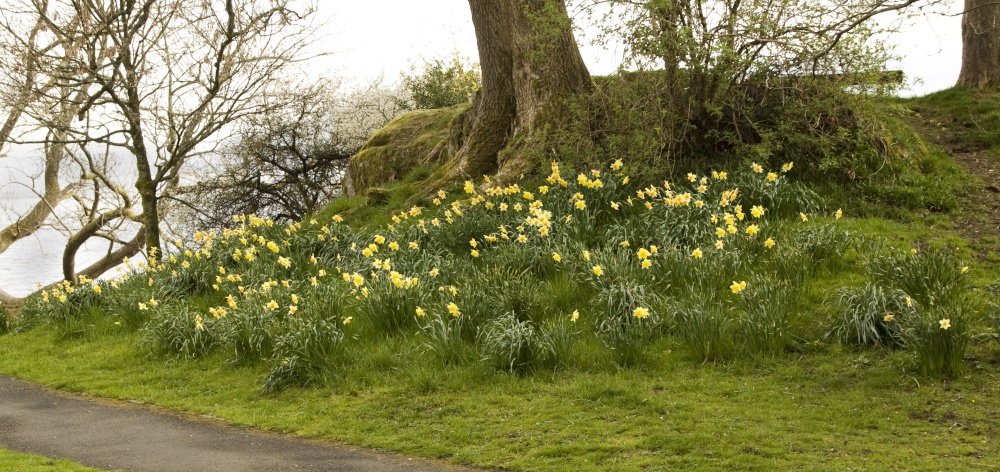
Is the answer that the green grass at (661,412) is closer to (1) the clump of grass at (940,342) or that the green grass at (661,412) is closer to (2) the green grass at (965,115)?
(1) the clump of grass at (940,342)

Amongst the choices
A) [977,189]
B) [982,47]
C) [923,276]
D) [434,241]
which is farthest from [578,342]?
[982,47]

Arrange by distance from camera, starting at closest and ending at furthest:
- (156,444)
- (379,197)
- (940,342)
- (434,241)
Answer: (940,342)
(156,444)
(434,241)
(379,197)

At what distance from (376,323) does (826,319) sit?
3.79 meters

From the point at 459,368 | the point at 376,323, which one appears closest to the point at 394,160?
the point at 376,323

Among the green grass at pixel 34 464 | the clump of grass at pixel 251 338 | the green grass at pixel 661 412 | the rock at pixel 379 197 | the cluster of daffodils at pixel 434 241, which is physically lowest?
the green grass at pixel 661 412

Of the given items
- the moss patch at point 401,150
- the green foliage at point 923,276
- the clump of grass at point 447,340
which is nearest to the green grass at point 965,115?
the green foliage at point 923,276

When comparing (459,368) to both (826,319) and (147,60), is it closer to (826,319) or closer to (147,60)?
(826,319)

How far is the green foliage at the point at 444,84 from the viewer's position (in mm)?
19750

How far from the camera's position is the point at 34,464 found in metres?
5.77

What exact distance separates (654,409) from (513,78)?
6995 mm

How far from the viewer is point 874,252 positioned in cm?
820

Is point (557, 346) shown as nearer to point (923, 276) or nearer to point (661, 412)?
point (661, 412)

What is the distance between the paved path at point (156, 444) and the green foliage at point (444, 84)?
42.5 ft

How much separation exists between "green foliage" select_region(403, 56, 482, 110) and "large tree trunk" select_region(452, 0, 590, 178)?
6980 mm
